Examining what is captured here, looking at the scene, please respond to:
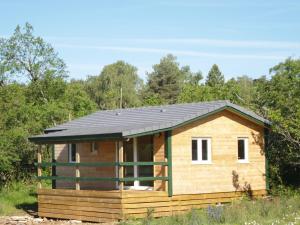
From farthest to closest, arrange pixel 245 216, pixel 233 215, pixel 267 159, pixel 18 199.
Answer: pixel 18 199
pixel 267 159
pixel 233 215
pixel 245 216

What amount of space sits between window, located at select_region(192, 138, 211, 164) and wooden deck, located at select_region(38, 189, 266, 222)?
1272 millimetres

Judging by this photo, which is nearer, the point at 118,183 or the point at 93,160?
the point at 118,183

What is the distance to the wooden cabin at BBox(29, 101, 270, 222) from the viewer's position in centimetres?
1988

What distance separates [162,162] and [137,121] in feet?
9.62

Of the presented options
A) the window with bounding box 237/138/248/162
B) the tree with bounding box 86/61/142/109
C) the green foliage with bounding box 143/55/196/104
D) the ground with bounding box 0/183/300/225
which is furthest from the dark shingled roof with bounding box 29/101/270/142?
the green foliage with bounding box 143/55/196/104

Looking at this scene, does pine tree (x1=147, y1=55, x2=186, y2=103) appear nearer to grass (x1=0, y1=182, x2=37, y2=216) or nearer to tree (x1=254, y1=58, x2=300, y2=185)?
grass (x1=0, y1=182, x2=37, y2=216)

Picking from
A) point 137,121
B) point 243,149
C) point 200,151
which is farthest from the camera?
point 243,149

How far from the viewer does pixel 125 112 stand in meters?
25.8

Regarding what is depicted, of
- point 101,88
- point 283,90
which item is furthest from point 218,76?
point 283,90

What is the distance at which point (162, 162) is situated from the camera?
2044 cm

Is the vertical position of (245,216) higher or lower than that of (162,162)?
lower

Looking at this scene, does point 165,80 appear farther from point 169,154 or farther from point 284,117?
point 169,154

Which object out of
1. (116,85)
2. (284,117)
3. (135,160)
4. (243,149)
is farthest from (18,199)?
(116,85)

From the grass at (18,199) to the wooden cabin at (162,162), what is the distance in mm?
1826
